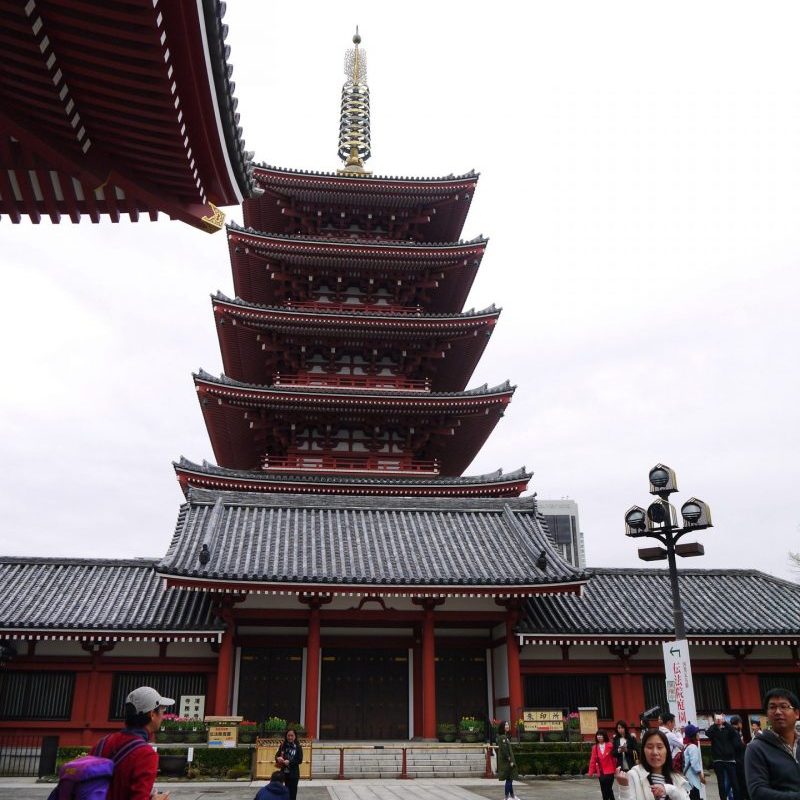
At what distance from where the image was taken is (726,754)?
12266mm

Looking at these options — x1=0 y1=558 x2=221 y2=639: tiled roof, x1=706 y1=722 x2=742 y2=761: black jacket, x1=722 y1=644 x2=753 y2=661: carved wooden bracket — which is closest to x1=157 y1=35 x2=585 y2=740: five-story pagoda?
x1=0 y1=558 x2=221 y2=639: tiled roof

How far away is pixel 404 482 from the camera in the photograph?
88.6ft

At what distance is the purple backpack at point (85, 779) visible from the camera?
3.83 metres

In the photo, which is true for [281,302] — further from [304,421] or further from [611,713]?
[611,713]

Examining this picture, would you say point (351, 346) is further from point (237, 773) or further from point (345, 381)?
point (237, 773)

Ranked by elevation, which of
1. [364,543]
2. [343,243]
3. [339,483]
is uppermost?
[343,243]

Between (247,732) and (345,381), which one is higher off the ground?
(345,381)

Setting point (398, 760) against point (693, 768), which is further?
point (398, 760)

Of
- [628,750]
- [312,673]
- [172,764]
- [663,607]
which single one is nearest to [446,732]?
[312,673]

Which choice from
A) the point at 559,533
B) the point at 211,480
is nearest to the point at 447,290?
the point at 211,480

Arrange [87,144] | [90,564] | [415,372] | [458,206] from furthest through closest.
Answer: [458,206] → [415,372] → [90,564] → [87,144]

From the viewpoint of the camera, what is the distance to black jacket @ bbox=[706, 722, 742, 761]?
12281 mm

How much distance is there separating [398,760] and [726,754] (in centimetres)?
885

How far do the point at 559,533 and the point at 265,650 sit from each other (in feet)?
245
